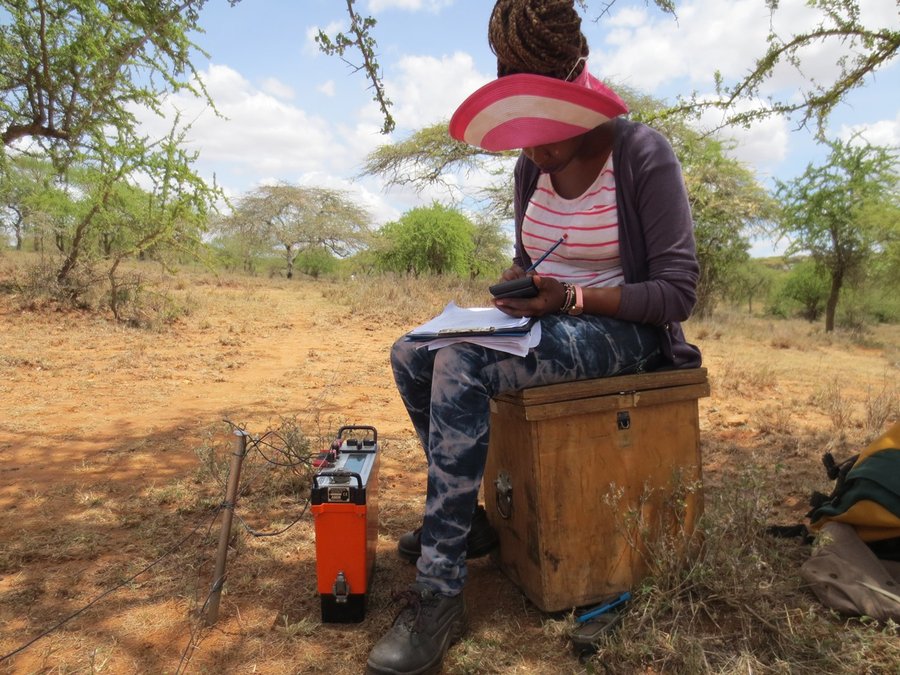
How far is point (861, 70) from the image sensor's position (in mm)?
3086

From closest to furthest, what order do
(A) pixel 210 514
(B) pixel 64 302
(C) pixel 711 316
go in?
(A) pixel 210 514 < (B) pixel 64 302 < (C) pixel 711 316

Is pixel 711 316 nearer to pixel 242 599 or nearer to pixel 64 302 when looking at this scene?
pixel 64 302

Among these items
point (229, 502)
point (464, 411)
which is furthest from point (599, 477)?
point (229, 502)

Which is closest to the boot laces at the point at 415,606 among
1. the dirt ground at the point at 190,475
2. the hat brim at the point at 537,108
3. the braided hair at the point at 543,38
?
the dirt ground at the point at 190,475

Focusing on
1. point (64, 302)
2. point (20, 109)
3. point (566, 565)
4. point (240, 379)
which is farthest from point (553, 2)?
point (64, 302)

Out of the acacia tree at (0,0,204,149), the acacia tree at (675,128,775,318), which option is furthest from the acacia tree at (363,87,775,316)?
the acacia tree at (0,0,204,149)

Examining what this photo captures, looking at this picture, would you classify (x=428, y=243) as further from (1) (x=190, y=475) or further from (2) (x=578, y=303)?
(2) (x=578, y=303)

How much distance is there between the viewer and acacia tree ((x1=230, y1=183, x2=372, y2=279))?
29406 millimetres

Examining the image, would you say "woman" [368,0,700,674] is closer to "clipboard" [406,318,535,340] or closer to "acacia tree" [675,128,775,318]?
"clipboard" [406,318,535,340]

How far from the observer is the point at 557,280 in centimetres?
181

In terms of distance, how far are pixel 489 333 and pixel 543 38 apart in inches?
33.7

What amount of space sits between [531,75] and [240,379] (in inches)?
181

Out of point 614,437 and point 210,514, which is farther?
point 210,514

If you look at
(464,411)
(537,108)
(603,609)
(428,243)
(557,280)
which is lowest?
(603,609)
